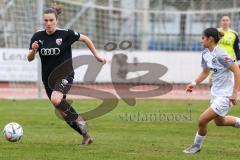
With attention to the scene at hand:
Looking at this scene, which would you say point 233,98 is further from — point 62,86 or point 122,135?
point 122,135

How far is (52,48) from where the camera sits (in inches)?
418

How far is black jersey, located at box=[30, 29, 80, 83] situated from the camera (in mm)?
10609

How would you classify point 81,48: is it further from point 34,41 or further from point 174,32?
point 34,41

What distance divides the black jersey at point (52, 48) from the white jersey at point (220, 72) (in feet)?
7.91

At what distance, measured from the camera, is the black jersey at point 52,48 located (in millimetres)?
10609

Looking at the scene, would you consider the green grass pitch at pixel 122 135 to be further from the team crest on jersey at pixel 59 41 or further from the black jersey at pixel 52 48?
the team crest on jersey at pixel 59 41

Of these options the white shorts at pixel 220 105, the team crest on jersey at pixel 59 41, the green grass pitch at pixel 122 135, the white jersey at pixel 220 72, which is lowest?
the green grass pitch at pixel 122 135

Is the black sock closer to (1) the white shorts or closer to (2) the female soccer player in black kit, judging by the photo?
(2) the female soccer player in black kit

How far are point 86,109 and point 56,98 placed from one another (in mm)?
6621

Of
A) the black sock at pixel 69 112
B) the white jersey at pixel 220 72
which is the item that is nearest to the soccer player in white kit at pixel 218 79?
the white jersey at pixel 220 72

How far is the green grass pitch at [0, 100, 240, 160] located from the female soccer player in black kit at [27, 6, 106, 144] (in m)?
0.52

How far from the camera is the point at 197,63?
2656cm

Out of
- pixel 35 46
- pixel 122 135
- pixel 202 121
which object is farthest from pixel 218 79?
pixel 122 135

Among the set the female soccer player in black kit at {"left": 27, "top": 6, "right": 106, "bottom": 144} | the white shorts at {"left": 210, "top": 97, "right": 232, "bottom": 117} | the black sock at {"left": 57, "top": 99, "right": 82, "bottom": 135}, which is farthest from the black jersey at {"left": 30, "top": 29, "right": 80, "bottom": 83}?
the white shorts at {"left": 210, "top": 97, "right": 232, "bottom": 117}
